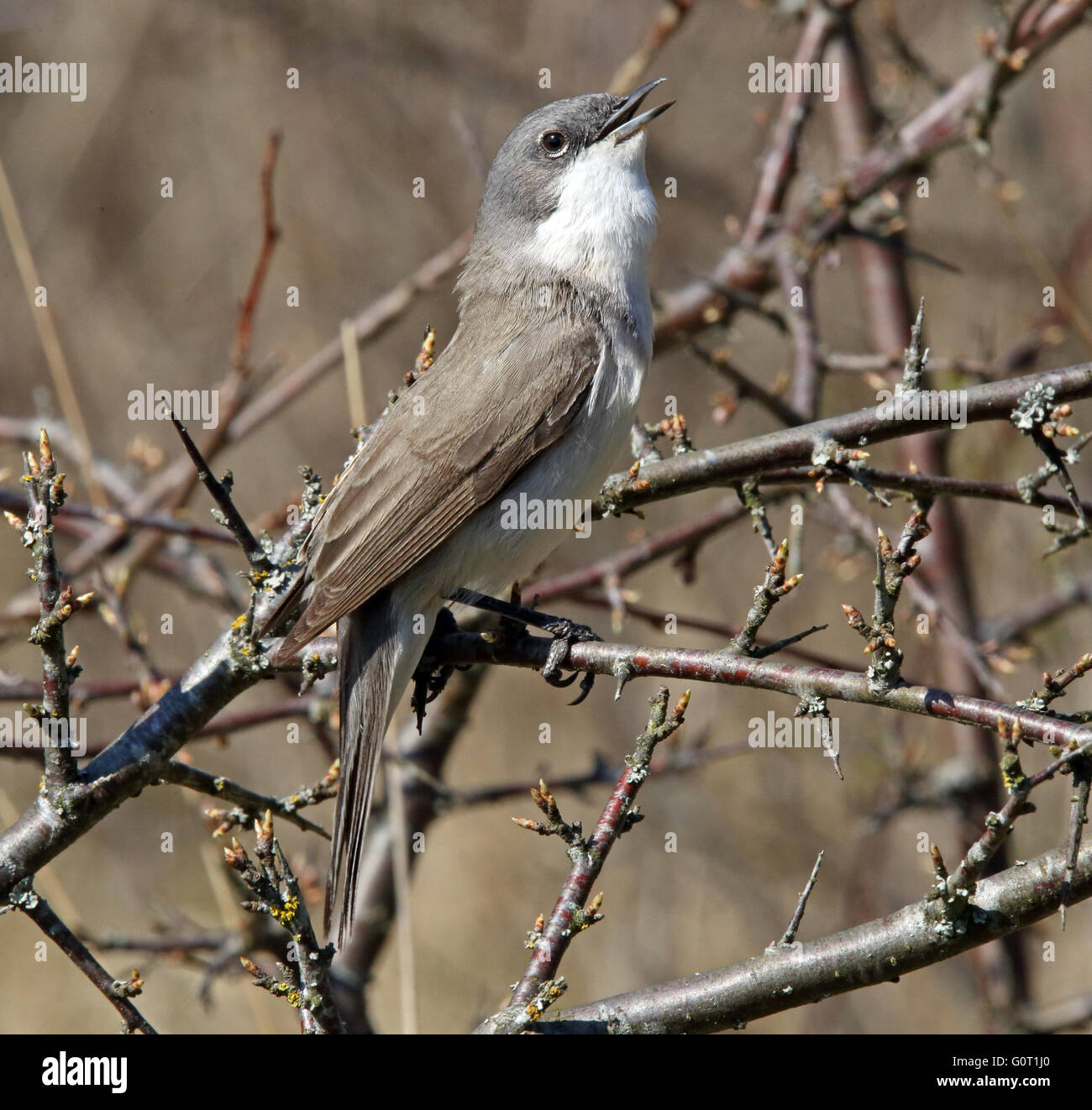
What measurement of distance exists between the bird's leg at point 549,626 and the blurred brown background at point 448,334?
349 cm

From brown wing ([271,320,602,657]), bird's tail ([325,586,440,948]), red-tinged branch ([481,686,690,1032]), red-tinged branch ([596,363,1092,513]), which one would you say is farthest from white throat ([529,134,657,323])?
red-tinged branch ([481,686,690,1032])

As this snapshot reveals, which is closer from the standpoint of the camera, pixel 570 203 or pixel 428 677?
pixel 428 677

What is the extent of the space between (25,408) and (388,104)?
12.8 feet

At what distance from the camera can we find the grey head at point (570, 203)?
4.15 meters

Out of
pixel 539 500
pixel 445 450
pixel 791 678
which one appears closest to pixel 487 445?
pixel 445 450

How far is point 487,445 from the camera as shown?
379cm

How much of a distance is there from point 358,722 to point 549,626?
2.04 ft

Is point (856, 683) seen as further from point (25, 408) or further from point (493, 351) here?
point (25, 408)

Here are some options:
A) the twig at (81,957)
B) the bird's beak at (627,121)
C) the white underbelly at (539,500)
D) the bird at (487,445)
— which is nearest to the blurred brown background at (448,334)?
the bird's beak at (627,121)

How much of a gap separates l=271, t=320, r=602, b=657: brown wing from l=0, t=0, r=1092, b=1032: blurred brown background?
3241mm

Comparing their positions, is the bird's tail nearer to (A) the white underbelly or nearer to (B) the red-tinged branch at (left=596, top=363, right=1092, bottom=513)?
(A) the white underbelly

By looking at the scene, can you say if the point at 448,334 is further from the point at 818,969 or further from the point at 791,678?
the point at 818,969

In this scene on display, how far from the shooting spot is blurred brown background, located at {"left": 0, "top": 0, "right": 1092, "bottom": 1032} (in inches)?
290
